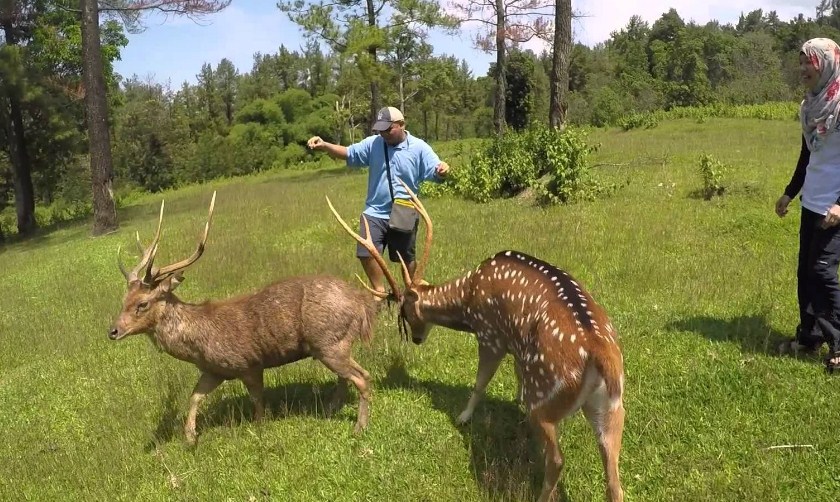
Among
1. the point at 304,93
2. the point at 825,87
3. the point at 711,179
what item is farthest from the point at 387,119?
the point at 304,93

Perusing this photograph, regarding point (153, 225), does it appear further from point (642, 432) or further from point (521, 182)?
point (642, 432)

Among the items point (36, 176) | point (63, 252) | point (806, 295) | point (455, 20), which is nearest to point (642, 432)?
point (806, 295)

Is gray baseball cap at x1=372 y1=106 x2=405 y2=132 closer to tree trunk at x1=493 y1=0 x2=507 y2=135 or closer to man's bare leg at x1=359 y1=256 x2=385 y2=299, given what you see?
man's bare leg at x1=359 y1=256 x2=385 y2=299

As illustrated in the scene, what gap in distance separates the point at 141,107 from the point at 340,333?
53298 mm

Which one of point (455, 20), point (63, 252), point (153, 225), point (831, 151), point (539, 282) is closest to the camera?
point (539, 282)

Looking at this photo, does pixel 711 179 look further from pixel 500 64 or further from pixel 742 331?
pixel 500 64

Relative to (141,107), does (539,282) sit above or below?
below

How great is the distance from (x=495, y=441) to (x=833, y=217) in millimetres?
3071

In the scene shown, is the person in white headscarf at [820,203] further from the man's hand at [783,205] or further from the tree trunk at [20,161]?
the tree trunk at [20,161]

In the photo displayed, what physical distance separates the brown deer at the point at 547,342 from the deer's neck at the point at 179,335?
1.62m

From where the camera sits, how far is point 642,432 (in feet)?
15.7

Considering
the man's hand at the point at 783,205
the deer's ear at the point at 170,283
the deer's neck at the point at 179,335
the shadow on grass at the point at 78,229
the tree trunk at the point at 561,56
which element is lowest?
the shadow on grass at the point at 78,229

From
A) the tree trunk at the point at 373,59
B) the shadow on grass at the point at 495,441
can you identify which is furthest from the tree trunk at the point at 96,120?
the shadow on grass at the point at 495,441

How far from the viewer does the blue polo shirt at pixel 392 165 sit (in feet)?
21.9
